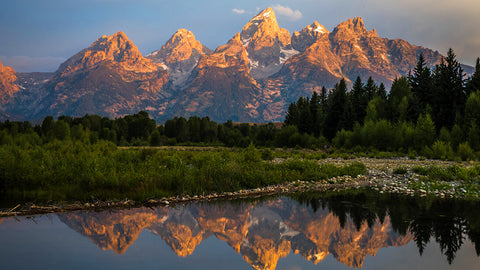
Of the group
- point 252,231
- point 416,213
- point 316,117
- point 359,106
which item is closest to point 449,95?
point 359,106

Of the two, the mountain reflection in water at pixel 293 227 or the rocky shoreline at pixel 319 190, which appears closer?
the mountain reflection in water at pixel 293 227

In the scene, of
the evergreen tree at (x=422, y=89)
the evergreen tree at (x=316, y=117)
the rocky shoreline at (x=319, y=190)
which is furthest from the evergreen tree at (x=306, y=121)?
the rocky shoreline at (x=319, y=190)

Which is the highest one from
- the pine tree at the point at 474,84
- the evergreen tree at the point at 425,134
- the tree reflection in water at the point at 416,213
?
the pine tree at the point at 474,84

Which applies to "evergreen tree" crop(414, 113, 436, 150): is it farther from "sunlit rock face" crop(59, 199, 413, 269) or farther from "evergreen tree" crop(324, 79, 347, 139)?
"sunlit rock face" crop(59, 199, 413, 269)

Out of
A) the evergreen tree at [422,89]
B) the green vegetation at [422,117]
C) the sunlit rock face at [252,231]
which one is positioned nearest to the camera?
the sunlit rock face at [252,231]

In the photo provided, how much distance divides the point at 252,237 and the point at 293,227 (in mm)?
2283

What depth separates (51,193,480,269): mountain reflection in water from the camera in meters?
13.0

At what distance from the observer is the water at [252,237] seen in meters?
11.6

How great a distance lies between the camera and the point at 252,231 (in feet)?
50.1

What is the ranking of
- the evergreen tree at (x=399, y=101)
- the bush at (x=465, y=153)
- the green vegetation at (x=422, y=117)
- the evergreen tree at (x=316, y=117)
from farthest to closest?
the evergreen tree at (x=316, y=117), the evergreen tree at (x=399, y=101), the green vegetation at (x=422, y=117), the bush at (x=465, y=153)

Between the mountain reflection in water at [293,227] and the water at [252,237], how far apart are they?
0.04m

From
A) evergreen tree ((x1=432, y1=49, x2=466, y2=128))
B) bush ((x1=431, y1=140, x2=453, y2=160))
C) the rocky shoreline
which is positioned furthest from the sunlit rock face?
evergreen tree ((x1=432, y1=49, x2=466, y2=128))

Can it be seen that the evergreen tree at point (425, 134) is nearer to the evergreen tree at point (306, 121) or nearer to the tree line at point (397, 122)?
the tree line at point (397, 122)

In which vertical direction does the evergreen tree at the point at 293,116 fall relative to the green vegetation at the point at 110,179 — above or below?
above
